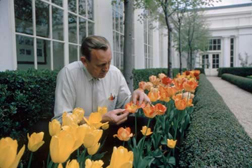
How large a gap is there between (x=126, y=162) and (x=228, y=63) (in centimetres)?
2872

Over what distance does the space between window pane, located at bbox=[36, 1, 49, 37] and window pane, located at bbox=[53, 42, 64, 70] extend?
39 centimetres

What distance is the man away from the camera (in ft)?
5.62

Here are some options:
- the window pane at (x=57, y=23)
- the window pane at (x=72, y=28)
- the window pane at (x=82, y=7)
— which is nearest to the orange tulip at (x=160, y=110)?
the window pane at (x=57, y=23)

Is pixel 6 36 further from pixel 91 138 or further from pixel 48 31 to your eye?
pixel 91 138

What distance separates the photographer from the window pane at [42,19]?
13.4ft

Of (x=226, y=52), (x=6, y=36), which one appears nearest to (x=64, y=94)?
(x=6, y=36)

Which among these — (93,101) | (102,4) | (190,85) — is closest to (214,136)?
(190,85)

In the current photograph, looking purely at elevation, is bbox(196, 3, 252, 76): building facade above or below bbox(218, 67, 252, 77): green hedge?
above

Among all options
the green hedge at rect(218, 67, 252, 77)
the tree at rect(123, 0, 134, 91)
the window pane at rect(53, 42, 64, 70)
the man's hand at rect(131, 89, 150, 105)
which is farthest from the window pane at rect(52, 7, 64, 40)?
the green hedge at rect(218, 67, 252, 77)

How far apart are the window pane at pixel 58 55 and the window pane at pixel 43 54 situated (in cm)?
21

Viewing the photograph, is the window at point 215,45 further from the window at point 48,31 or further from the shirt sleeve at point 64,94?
the shirt sleeve at point 64,94

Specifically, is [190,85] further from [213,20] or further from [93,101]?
[213,20]

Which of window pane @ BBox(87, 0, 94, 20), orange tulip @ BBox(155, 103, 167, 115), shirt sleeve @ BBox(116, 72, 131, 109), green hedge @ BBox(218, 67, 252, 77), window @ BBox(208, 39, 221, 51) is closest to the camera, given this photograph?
orange tulip @ BBox(155, 103, 167, 115)

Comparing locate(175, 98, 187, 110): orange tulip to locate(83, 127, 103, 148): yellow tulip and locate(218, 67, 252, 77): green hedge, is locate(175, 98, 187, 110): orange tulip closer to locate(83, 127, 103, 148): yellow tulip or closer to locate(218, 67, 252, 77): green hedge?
locate(83, 127, 103, 148): yellow tulip
